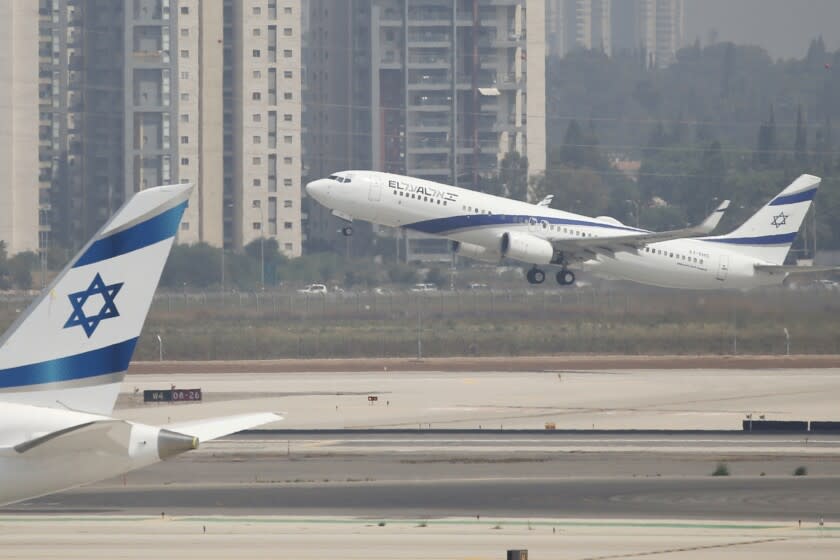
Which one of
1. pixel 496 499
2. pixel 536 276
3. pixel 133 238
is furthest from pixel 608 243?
pixel 133 238

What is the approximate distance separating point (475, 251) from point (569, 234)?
14.9 ft

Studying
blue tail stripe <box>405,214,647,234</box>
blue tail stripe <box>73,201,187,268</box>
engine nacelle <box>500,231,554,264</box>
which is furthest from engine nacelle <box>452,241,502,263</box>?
blue tail stripe <box>73,201,187,268</box>

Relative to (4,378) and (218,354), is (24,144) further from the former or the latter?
(4,378)

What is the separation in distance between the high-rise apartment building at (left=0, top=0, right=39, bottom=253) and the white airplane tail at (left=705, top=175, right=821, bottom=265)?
83.2 meters

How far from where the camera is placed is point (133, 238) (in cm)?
1891

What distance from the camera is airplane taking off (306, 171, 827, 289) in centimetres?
6794

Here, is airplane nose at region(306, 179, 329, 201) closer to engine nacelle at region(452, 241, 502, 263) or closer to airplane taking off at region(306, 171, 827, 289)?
airplane taking off at region(306, 171, 827, 289)

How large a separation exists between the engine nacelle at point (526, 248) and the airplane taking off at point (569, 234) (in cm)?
4

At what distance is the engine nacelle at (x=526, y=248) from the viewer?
69375 millimetres

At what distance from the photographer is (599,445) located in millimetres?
38750

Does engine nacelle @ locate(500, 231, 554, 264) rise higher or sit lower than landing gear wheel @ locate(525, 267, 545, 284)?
higher

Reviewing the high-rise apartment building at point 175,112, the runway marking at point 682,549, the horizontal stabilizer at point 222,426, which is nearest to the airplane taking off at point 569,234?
the runway marking at point 682,549

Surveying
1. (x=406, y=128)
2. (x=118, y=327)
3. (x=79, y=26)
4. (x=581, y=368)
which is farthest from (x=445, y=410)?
(x=406, y=128)

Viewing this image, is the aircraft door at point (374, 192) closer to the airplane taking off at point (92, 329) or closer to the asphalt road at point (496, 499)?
the asphalt road at point (496, 499)
